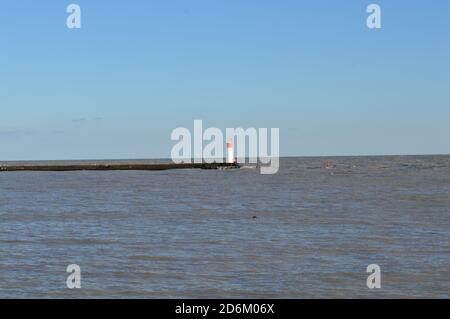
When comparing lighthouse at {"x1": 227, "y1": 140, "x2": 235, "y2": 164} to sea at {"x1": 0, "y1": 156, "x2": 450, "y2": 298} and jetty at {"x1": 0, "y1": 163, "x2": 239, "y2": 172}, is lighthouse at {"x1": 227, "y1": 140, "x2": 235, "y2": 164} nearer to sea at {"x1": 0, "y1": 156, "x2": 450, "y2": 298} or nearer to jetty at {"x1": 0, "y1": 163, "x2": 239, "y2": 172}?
jetty at {"x1": 0, "y1": 163, "x2": 239, "y2": 172}

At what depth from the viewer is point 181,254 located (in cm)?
2002

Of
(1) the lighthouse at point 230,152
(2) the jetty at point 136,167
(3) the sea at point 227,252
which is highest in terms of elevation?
(1) the lighthouse at point 230,152

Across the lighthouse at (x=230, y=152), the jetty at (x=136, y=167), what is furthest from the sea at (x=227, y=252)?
the jetty at (x=136, y=167)

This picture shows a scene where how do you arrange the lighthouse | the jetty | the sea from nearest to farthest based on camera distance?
the sea < the lighthouse < the jetty

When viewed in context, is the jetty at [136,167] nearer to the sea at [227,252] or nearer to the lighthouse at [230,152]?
the lighthouse at [230,152]

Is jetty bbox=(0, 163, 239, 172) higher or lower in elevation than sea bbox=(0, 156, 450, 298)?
higher

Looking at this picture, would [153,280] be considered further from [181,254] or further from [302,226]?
[302,226]

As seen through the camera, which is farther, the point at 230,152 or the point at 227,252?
the point at 230,152

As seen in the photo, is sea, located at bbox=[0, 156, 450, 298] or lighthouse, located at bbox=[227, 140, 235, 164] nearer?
sea, located at bbox=[0, 156, 450, 298]

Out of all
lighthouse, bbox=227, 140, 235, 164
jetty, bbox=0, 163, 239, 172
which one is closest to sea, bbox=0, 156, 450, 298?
lighthouse, bbox=227, 140, 235, 164

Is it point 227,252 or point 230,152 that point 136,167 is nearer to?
point 230,152

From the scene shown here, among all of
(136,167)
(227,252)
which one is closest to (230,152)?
(136,167)

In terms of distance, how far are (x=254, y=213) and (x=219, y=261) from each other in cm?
1545
